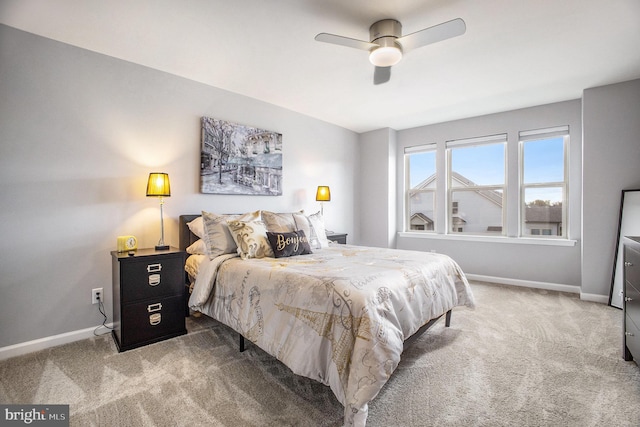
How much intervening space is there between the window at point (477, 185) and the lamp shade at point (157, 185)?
13.9 feet

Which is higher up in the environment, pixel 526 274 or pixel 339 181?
pixel 339 181

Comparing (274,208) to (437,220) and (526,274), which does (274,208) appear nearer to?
(437,220)

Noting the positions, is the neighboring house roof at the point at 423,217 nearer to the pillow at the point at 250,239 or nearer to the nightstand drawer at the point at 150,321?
the pillow at the point at 250,239

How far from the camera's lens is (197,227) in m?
2.88

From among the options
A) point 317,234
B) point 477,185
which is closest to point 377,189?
point 477,185

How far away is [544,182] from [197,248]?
467cm

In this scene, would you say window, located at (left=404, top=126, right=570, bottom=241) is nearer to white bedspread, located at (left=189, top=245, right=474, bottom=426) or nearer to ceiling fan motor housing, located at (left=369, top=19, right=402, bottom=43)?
white bedspread, located at (left=189, top=245, right=474, bottom=426)

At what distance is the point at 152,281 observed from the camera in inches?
95.5

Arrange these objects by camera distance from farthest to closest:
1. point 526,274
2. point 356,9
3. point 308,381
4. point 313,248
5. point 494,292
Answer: point 526,274
point 494,292
point 313,248
point 356,9
point 308,381

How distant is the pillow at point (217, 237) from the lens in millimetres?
2627

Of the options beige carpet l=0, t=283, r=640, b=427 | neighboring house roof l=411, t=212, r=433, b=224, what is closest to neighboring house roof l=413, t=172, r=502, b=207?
neighboring house roof l=411, t=212, r=433, b=224

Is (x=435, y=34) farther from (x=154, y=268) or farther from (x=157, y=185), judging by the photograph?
(x=154, y=268)

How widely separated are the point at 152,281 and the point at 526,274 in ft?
15.5

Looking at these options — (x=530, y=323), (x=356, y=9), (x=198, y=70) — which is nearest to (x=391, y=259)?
(x=530, y=323)
